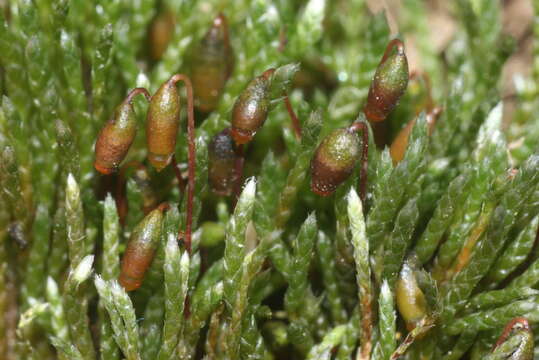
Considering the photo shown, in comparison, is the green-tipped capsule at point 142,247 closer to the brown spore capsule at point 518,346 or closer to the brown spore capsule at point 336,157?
the brown spore capsule at point 336,157

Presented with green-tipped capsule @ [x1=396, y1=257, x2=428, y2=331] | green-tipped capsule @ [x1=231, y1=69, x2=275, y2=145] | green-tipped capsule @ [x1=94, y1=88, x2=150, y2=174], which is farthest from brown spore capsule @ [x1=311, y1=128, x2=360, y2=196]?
green-tipped capsule @ [x1=94, y1=88, x2=150, y2=174]

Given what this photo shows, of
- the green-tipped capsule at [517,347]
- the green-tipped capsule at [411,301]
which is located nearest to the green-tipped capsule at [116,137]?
the green-tipped capsule at [411,301]

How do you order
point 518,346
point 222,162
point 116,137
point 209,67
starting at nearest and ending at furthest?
point 518,346 → point 116,137 → point 222,162 → point 209,67

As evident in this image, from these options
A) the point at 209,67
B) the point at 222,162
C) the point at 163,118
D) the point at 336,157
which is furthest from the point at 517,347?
the point at 209,67

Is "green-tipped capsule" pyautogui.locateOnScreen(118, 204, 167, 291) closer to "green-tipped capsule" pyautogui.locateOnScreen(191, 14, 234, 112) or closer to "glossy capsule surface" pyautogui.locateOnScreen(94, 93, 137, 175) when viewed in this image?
"glossy capsule surface" pyautogui.locateOnScreen(94, 93, 137, 175)

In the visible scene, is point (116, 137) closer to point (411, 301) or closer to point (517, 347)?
point (411, 301)

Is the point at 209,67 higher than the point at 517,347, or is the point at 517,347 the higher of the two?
the point at 209,67

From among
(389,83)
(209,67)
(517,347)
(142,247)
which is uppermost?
(209,67)

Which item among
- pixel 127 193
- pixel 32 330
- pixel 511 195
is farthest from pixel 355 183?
pixel 32 330
